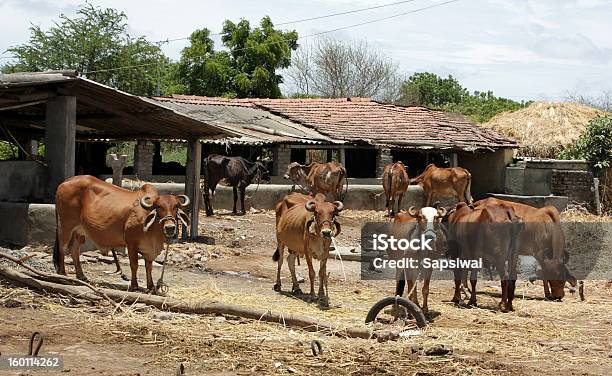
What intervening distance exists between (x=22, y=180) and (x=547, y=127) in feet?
83.6

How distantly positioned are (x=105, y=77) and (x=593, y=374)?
144 feet

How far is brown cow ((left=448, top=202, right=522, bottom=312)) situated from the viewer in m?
12.9

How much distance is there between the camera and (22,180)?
54.8ft

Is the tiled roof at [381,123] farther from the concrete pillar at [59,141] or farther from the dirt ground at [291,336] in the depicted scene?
the dirt ground at [291,336]

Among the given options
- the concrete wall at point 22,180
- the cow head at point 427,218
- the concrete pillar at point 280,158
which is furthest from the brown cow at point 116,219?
the concrete pillar at point 280,158

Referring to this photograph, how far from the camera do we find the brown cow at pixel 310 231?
40.3 ft

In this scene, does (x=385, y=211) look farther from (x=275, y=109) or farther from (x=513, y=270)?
(x=513, y=270)

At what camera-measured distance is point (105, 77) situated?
163 feet

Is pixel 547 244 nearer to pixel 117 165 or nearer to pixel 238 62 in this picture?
pixel 117 165

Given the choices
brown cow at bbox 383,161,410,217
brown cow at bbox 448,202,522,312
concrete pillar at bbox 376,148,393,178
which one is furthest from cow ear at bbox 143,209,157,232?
concrete pillar at bbox 376,148,393,178

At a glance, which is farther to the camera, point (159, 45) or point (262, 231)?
point (159, 45)

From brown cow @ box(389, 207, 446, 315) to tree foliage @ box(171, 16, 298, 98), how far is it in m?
38.0

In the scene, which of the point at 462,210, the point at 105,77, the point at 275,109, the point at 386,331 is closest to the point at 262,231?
the point at 462,210

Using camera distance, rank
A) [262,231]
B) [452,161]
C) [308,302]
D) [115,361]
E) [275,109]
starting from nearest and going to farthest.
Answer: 1. [115,361]
2. [308,302]
3. [262,231]
4. [452,161]
5. [275,109]
